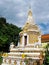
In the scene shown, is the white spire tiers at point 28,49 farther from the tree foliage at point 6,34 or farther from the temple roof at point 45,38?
the tree foliage at point 6,34

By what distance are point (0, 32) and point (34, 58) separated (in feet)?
48.2

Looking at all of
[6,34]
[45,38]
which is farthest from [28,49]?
[6,34]

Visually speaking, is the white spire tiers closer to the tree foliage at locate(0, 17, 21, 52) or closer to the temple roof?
the temple roof

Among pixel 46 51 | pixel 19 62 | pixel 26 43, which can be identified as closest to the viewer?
pixel 46 51

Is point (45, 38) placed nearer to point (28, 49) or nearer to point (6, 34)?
point (28, 49)

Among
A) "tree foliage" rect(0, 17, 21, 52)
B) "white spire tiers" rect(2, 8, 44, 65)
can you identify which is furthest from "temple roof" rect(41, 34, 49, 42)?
"tree foliage" rect(0, 17, 21, 52)

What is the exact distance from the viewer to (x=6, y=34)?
38.0 meters

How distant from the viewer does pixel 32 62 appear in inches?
916

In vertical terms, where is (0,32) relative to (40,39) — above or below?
above

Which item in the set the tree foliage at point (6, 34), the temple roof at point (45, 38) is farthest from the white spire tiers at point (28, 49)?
the tree foliage at point (6, 34)

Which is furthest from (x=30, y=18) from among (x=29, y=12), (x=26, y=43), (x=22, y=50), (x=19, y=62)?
(x=19, y=62)

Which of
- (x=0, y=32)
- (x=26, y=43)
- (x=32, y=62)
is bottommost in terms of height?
(x=32, y=62)

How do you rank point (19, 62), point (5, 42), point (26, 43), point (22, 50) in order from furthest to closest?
point (5, 42) < point (26, 43) < point (22, 50) < point (19, 62)

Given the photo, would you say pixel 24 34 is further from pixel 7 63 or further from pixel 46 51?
pixel 46 51
